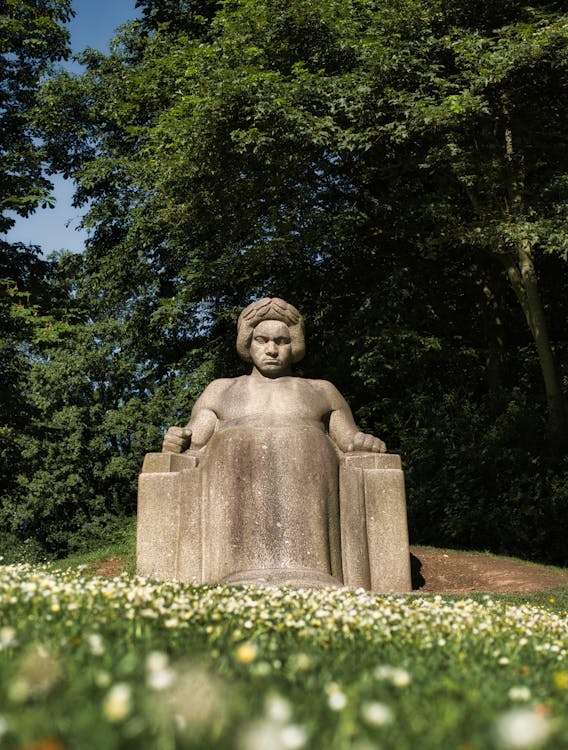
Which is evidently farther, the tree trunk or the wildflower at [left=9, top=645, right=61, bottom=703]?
the tree trunk

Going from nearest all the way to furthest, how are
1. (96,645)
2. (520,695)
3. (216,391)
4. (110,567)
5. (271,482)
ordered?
(520,695)
(96,645)
(271,482)
(216,391)
(110,567)

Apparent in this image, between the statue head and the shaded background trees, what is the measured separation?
15.7 ft

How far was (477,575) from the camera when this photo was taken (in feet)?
37.2

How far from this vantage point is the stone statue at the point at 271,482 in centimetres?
779

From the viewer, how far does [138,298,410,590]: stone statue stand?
7.79 meters

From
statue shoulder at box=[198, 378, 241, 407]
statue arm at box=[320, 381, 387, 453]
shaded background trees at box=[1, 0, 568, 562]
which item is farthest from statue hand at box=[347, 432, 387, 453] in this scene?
shaded background trees at box=[1, 0, 568, 562]

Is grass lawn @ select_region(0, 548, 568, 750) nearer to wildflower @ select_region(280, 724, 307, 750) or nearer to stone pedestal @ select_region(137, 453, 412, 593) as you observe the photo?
wildflower @ select_region(280, 724, 307, 750)

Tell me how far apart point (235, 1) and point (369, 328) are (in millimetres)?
6847

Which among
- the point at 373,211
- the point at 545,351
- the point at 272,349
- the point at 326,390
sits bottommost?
the point at 326,390

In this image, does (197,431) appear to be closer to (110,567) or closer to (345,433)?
(345,433)

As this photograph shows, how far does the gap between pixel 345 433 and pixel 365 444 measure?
278mm

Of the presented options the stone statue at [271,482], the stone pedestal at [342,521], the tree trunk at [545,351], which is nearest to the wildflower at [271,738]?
the stone statue at [271,482]

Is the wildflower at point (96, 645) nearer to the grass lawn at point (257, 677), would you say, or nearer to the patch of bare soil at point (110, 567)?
the grass lawn at point (257, 677)

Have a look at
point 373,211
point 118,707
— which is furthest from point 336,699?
point 373,211
